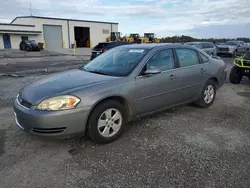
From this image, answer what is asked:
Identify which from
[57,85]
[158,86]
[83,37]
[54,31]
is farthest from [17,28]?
[158,86]

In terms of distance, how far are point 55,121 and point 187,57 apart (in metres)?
3.06

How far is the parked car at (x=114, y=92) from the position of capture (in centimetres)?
296

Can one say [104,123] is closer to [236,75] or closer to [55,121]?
[55,121]

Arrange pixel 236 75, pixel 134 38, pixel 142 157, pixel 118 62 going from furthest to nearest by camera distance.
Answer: pixel 134 38 → pixel 236 75 → pixel 118 62 → pixel 142 157

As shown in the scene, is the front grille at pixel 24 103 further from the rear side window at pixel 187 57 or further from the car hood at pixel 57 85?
the rear side window at pixel 187 57

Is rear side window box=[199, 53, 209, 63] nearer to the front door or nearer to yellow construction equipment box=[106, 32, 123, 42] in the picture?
the front door

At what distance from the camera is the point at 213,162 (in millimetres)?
2906

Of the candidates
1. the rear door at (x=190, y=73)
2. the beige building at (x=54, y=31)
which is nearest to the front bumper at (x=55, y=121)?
the rear door at (x=190, y=73)

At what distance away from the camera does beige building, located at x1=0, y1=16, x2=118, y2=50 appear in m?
34.9

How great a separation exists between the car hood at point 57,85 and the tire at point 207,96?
247cm

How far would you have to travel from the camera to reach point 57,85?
3336 mm

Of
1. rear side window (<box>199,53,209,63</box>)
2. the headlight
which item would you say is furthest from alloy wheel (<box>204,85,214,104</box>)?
the headlight

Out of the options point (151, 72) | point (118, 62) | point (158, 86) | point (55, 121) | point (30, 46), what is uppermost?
point (118, 62)

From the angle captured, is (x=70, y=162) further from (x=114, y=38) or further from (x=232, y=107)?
(x=114, y=38)
